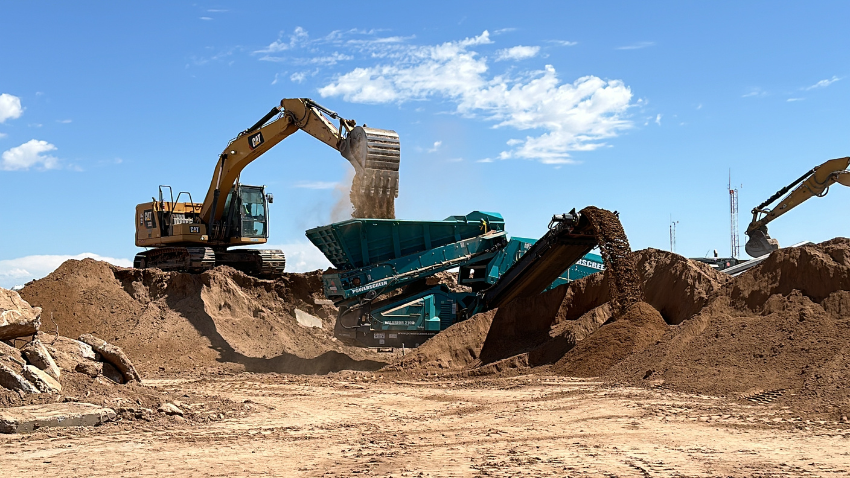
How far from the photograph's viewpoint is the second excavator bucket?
1711 centimetres

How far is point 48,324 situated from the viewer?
59.9 feet

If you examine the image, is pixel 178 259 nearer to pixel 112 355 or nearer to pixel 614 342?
pixel 112 355

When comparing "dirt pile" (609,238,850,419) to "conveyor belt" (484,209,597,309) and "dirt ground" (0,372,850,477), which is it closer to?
"dirt ground" (0,372,850,477)

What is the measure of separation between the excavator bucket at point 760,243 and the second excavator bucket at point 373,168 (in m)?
18.3

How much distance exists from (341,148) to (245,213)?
19.3ft

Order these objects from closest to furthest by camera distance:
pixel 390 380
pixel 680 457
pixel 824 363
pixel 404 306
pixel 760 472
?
pixel 760 472, pixel 680 457, pixel 824 363, pixel 390 380, pixel 404 306

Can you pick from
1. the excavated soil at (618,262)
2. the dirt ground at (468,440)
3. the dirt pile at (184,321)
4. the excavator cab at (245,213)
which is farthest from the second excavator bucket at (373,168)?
the dirt ground at (468,440)

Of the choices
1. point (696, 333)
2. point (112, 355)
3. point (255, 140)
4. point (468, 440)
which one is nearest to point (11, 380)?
point (112, 355)

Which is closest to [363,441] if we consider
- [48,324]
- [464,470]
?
[464,470]

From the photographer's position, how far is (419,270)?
17.4m

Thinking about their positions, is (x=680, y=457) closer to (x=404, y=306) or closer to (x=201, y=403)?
(x=201, y=403)

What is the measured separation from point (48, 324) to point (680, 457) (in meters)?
15.2

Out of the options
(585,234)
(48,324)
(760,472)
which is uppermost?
(585,234)

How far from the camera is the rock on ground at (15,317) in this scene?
10.2 m
